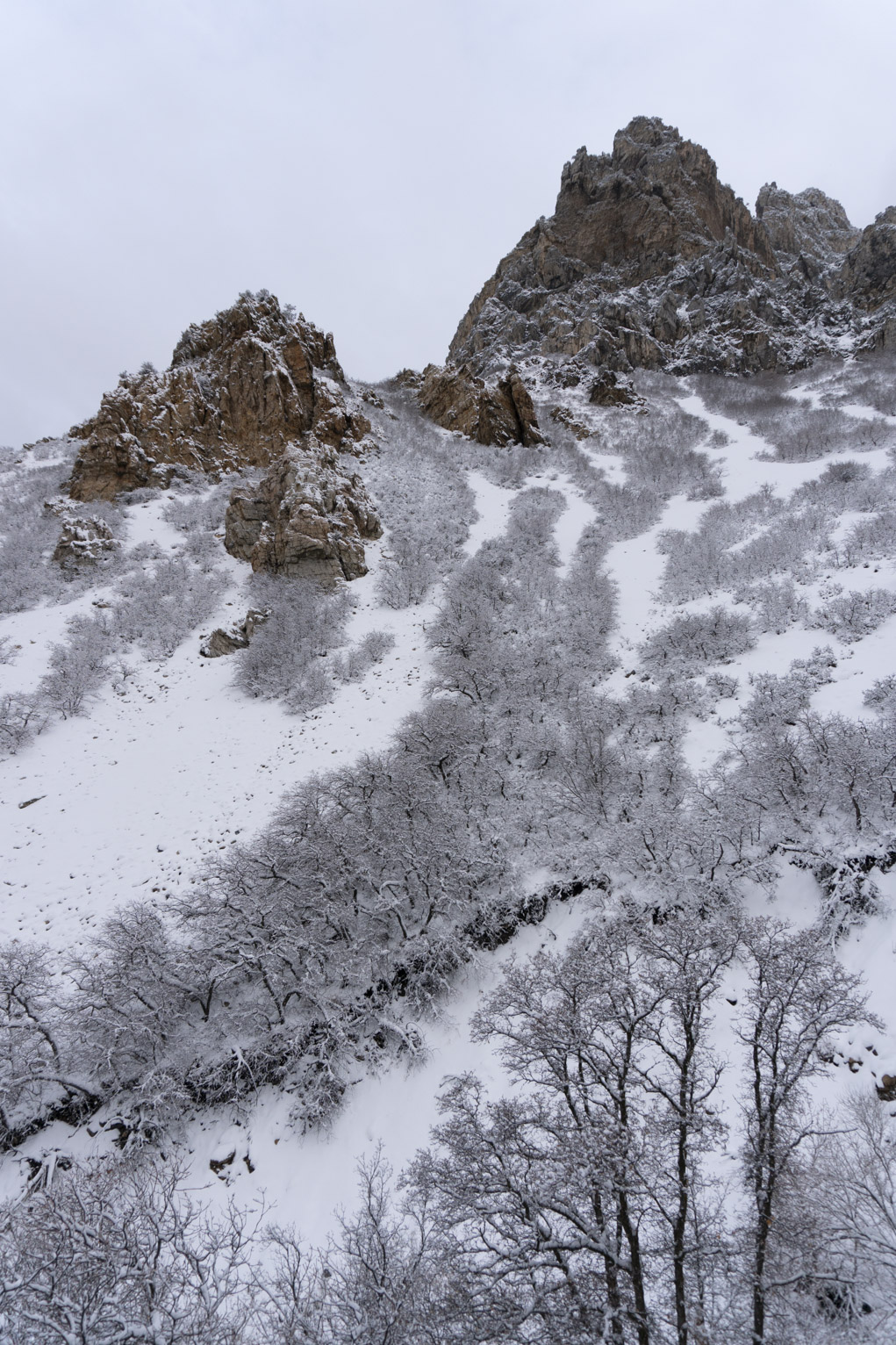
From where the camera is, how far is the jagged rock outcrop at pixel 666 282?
6022 cm

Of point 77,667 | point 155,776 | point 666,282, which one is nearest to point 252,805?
point 155,776

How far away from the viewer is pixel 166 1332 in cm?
643

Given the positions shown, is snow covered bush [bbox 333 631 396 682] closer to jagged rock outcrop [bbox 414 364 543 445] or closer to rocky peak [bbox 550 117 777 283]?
jagged rock outcrop [bbox 414 364 543 445]

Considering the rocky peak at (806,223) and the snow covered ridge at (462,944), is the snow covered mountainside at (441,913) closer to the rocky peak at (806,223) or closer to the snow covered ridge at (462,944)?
the snow covered ridge at (462,944)

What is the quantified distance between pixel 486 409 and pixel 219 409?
2180 cm

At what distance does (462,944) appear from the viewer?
11969mm

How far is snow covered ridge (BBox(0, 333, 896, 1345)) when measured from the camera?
671cm

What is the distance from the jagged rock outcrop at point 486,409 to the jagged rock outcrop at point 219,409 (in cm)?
988

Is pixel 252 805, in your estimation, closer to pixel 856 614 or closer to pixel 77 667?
pixel 77 667

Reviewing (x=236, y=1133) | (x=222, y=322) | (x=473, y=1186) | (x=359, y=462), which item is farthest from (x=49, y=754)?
(x=222, y=322)

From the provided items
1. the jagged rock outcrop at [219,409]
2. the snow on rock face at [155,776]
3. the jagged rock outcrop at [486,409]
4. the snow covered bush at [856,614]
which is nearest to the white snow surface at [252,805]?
the snow on rock face at [155,776]

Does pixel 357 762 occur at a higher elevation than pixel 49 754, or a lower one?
lower

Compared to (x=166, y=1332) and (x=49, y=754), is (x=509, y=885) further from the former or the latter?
(x=49, y=754)

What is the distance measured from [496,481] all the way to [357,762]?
30.5m
